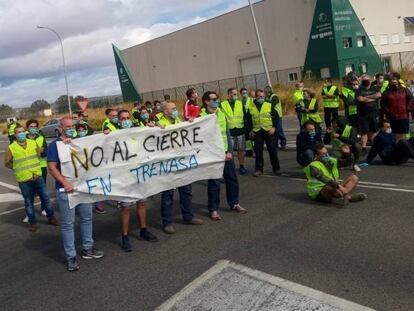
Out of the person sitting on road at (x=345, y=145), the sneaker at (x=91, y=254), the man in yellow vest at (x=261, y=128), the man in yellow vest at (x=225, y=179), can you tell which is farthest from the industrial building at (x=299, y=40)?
the sneaker at (x=91, y=254)

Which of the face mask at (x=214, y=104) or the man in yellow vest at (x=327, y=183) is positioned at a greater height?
the face mask at (x=214, y=104)

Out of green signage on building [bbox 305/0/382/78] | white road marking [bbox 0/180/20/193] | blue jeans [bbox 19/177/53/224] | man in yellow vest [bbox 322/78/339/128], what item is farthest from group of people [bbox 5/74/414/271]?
A: green signage on building [bbox 305/0/382/78]

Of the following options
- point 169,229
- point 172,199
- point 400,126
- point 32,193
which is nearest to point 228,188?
point 172,199

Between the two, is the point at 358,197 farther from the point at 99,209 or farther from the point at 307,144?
the point at 99,209

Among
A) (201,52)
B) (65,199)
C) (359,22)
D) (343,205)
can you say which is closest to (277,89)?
(359,22)

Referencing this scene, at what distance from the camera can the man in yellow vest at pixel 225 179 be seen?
7520mm

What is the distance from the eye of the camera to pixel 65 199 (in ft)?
19.6

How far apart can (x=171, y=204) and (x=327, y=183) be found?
7.99ft

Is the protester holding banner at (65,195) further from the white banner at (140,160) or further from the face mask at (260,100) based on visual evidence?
the face mask at (260,100)

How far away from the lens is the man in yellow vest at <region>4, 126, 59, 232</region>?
27.0ft

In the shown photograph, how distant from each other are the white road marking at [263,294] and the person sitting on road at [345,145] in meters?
5.42

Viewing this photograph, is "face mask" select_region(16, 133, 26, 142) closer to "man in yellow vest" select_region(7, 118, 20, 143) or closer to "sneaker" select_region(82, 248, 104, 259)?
"man in yellow vest" select_region(7, 118, 20, 143)

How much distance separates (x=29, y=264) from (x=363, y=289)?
4.34 metres

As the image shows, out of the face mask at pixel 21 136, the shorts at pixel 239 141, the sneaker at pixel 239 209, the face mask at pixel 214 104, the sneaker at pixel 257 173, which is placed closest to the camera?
the sneaker at pixel 239 209
